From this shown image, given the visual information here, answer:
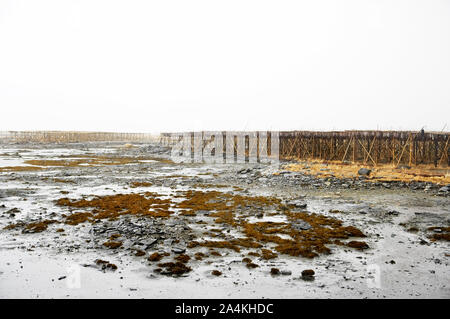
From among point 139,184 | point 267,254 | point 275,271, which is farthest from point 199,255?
point 139,184

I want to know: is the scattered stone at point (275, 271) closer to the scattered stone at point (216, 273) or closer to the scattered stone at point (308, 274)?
the scattered stone at point (308, 274)

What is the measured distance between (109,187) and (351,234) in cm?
1183

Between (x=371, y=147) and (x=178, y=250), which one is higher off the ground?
(x=371, y=147)

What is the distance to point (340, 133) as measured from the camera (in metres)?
30.3

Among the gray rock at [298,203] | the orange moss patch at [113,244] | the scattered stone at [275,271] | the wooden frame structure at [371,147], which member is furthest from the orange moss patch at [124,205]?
the wooden frame structure at [371,147]

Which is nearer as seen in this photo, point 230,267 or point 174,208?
point 230,267

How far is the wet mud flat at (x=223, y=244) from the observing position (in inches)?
211

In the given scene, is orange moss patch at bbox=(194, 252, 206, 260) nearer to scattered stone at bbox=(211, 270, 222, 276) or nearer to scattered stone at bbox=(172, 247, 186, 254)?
scattered stone at bbox=(172, 247, 186, 254)

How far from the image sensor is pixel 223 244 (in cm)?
745

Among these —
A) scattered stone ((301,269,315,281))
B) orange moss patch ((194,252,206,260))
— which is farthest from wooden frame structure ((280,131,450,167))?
orange moss patch ((194,252,206,260))

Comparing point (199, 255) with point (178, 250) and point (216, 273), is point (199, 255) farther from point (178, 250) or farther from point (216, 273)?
point (216, 273)

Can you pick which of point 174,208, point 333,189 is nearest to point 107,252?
point 174,208
